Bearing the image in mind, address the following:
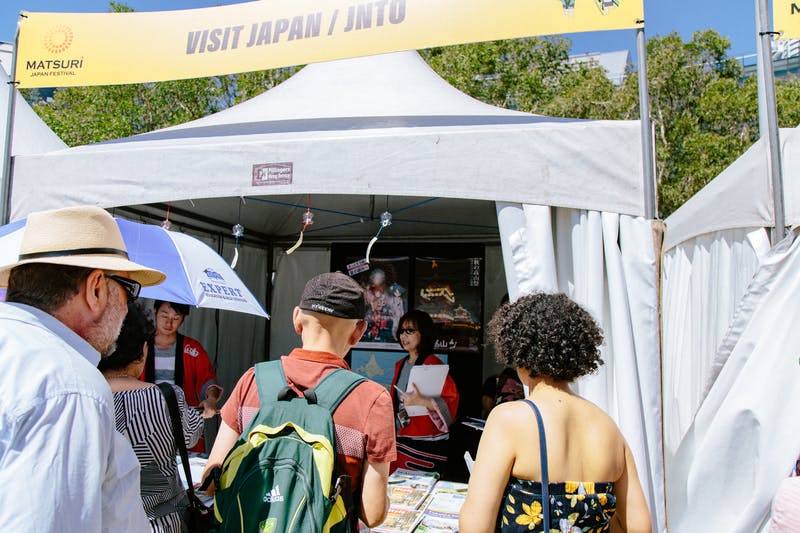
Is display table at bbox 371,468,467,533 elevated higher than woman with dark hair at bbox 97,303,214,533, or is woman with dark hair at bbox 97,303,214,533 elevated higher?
woman with dark hair at bbox 97,303,214,533

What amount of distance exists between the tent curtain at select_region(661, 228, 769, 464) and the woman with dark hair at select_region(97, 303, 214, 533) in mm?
2223

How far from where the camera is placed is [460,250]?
532 cm

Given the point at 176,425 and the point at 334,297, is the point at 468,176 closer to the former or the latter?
the point at 334,297

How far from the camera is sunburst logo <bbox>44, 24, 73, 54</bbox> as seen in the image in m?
3.72

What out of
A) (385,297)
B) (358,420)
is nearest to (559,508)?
(358,420)

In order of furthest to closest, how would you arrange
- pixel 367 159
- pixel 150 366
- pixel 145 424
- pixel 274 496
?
pixel 150 366
pixel 367 159
pixel 145 424
pixel 274 496

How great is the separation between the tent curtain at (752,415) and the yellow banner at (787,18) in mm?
1210

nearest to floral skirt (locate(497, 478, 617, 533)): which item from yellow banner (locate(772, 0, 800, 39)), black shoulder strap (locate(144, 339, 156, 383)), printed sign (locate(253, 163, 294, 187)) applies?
printed sign (locate(253, 163, 294, 187))

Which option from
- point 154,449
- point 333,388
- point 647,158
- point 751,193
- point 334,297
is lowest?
point 154,449

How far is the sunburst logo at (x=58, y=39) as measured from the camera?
372 cm

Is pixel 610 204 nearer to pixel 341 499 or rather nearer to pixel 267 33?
pixel 341 499

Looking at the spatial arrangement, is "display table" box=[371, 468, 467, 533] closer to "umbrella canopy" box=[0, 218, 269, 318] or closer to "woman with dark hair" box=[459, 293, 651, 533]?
"woman with dark hair" box=[459, 293, 651, 533]

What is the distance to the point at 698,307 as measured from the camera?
12.9 feet

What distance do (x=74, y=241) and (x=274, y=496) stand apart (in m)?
0.74
